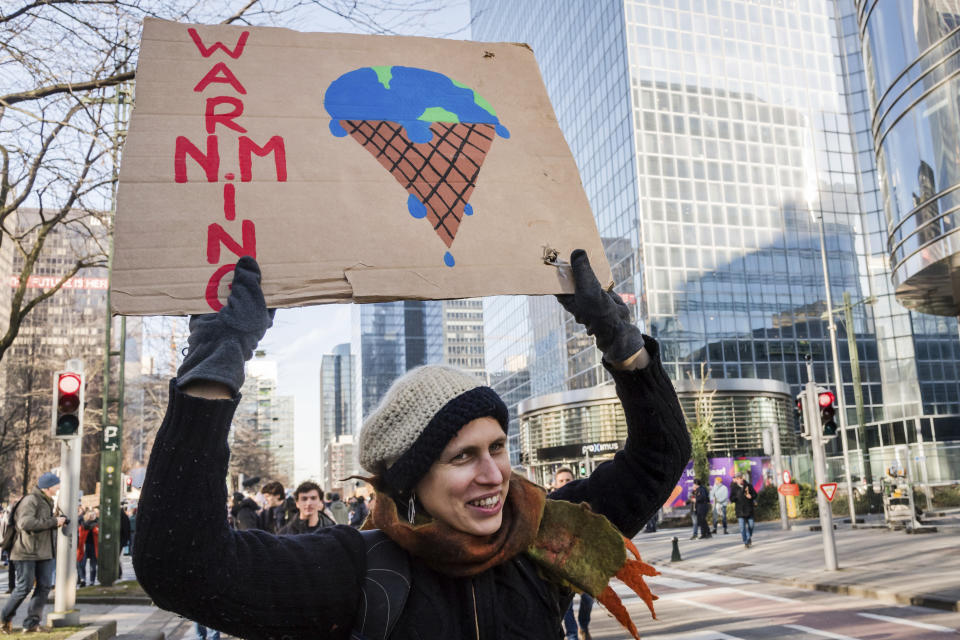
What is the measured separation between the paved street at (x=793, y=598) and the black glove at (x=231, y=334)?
8.77 m

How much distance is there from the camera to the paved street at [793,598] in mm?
9555

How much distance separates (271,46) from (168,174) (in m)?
0.57

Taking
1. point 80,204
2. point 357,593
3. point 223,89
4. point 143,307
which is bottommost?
point 357,593

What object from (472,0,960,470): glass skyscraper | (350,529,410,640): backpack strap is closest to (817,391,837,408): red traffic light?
(350,529,410,640): backpack strap

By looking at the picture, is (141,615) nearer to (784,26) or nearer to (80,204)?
(80,204)

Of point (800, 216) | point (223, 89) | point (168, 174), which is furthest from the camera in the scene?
point (800, 216)

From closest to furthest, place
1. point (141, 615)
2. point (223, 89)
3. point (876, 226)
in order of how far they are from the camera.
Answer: point (223, 89) < point (141, 615) < point (876, 226)

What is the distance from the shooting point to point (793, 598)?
12.1 m

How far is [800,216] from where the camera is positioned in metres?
58.8

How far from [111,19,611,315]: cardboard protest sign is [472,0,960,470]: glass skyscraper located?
49.3 meters

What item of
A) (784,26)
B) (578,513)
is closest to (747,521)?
(578,513)

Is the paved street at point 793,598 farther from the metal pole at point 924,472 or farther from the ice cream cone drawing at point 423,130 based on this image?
the ice cream cone drawing at point 423,130

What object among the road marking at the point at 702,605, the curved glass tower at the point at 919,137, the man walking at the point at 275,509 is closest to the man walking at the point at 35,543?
the man walking at the point at 275,509

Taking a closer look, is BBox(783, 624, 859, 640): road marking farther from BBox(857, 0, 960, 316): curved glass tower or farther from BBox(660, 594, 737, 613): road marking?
BBox(857, 0, 960, 316): curved glass tower
